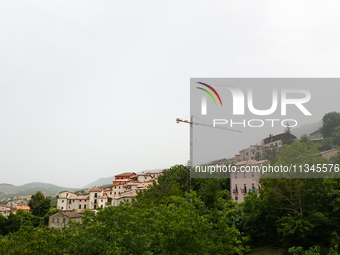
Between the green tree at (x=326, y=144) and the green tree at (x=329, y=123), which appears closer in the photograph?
the green tree at (x=326, y=144)

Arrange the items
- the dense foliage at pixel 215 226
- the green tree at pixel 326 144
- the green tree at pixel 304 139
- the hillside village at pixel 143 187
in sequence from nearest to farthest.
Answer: the dense foliage at pixel 215 226
the green tree at pixel 326 144
the green tree at pixel 304 139
the hillside village at pixel 143 187

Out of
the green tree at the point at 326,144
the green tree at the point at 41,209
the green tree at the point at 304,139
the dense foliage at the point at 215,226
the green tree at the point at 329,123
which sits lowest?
the green tree at the point at 41,209

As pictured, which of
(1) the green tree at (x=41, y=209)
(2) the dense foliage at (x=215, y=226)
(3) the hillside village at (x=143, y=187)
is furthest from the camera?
(1) the green tree at (x=41, y=209)

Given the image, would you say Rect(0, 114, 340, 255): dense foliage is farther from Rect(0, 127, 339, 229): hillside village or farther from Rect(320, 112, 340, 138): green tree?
Rect(320, 112, 340, 138): green tree

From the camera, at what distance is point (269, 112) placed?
31.7 metres

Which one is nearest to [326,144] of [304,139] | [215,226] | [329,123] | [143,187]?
[304,139]

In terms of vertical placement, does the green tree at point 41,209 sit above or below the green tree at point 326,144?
below

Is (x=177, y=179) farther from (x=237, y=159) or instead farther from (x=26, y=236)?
(x=26, y=236)

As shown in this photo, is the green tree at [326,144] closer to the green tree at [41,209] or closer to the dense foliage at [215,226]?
the dense foliage at [215,226]

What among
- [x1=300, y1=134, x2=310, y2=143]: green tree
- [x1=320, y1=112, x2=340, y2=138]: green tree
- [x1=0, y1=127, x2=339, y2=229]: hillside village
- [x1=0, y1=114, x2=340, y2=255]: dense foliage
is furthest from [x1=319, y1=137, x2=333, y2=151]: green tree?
[x1=320, y1=112, x2=340, y2=138]: green tree

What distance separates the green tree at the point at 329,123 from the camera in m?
46.3

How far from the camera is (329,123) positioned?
1890 inches

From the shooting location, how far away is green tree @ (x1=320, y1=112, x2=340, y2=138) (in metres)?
46.3

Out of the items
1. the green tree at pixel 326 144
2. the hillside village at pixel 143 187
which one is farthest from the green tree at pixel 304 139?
the green tree at pixel 326 144
